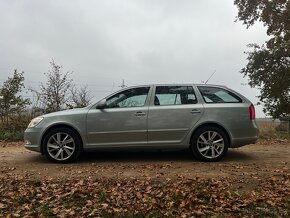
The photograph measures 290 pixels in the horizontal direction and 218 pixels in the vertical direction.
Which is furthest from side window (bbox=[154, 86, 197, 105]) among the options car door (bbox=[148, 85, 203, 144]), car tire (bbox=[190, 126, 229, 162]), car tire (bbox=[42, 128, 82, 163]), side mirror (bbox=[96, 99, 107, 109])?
car tire (bbox=[42, 128, 82, 163])

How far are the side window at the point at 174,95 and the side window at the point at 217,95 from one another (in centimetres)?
24

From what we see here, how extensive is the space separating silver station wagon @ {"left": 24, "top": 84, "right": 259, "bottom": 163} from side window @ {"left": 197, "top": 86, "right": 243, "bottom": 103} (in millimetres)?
261

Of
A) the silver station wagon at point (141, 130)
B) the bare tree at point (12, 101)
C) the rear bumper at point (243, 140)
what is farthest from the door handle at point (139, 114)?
the bare tree at point (12, 101)

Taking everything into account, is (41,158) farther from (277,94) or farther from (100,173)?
(277,94)

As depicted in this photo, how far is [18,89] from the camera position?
1536 cm

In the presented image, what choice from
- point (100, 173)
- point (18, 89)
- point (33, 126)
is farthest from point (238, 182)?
point (18, 89)

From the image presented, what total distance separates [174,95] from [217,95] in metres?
0.91

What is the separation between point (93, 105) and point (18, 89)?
7844 millimetres

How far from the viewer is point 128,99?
8.49m

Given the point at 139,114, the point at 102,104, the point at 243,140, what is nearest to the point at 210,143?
the point at 243,140

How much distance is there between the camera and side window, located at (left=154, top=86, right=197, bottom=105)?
8.51 m

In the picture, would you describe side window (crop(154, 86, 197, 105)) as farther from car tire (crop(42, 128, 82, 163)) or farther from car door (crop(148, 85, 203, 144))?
car tire (crop(42, 128, 82, 163))

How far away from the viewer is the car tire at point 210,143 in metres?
8.27

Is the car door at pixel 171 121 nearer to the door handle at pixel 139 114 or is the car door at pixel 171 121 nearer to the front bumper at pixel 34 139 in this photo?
the door handle at pixel 139 114
